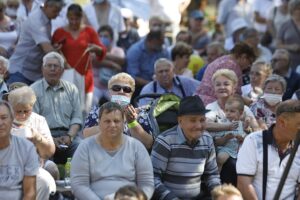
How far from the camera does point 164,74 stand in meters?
12.3

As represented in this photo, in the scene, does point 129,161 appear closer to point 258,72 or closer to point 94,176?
point 94,176

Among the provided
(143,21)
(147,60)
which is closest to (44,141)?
(147,60)

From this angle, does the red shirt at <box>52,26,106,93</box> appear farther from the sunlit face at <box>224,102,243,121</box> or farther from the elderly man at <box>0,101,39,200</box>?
Answer: the elderly man at <box>0,101,39,200</box>

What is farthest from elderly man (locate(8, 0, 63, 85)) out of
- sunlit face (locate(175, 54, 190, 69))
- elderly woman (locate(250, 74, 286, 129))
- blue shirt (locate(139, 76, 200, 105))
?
elderly woman (locate(250, 74, 286, 129))

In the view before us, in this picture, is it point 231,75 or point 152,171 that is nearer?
point 152,171

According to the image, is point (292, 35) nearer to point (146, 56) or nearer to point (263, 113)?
point (146, 56)

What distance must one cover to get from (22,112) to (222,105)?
86.3 inches

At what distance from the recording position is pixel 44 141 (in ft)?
31.4

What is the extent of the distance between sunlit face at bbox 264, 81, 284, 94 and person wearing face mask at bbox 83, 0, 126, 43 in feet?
17.8

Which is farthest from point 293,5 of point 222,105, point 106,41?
point 222,105

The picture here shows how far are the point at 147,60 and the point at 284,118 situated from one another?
239 inches

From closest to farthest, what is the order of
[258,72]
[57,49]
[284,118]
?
1. [284,118]
2. [258,72]
3. [57,49]

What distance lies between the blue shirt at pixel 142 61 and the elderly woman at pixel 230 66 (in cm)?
225

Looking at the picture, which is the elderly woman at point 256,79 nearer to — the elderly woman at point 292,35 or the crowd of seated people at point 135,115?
the crowd of seated people at point 135,115
